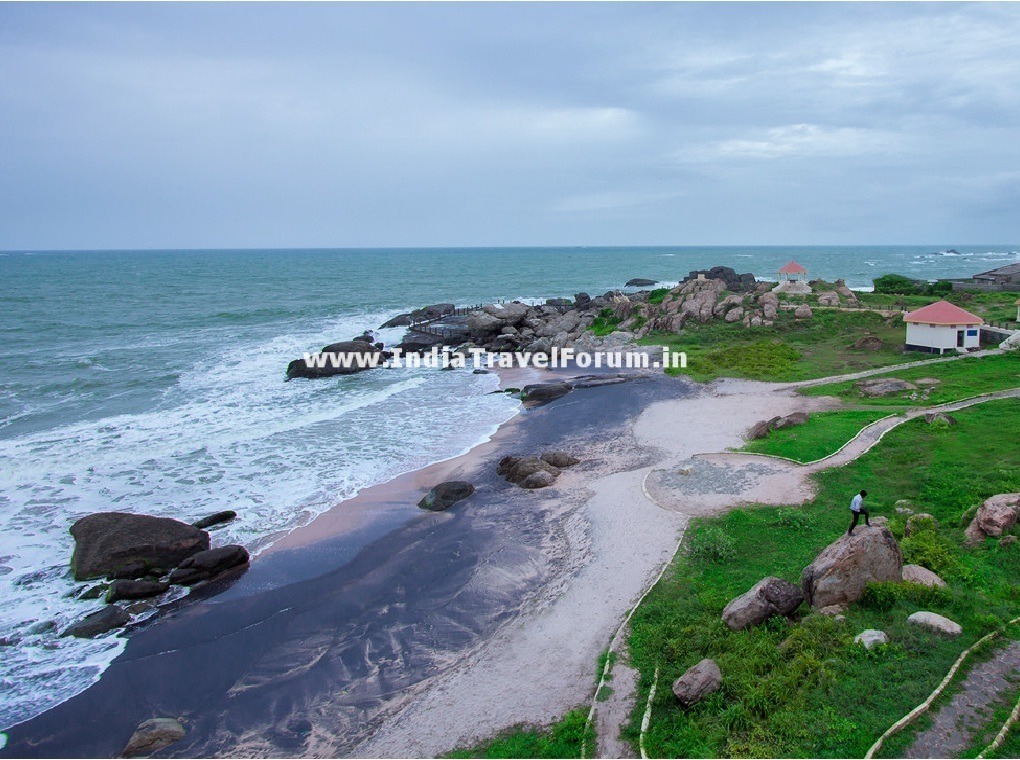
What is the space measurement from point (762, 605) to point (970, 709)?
12.5 feet

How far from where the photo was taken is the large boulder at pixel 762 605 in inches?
520

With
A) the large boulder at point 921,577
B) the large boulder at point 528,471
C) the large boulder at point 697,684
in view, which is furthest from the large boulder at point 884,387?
the large boulder at point 697,684

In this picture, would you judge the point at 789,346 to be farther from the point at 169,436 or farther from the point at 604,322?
the point at 169,436

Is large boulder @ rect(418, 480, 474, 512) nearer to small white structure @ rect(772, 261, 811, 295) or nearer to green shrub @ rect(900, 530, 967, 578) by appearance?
green shrub @ rect(900, 530, 967, 578)

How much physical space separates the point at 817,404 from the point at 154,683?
1081 inches

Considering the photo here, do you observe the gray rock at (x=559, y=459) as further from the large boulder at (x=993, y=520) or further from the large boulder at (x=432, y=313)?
the large boulder at (x=432, y=313)

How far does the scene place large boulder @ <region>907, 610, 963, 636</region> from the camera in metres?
12.0

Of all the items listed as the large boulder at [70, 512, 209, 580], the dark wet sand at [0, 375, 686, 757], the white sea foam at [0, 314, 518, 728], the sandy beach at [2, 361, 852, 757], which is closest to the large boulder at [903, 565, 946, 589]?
the sandy beach at [2, 361, 852, 757]

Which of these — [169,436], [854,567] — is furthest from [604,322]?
[854,567]

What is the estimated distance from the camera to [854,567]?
526 inches

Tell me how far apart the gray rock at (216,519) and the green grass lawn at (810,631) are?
46.4ft

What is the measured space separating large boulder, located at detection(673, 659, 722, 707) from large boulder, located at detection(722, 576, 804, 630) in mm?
1927

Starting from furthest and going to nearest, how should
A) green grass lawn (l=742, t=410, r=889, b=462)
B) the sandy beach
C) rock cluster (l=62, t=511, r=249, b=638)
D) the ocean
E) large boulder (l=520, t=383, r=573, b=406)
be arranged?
large boulder (l=520, t=383, r=573, b=406)
green grass lawn (l=742, t=410, r=889, b=462)
rock cluster (l=62, t=511, r=249, b=638)
the ocean
the sandy beach

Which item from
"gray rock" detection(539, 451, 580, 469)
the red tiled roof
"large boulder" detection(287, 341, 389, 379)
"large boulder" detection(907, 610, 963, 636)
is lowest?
"gray rock" detection(539, 451, 580, 469)
